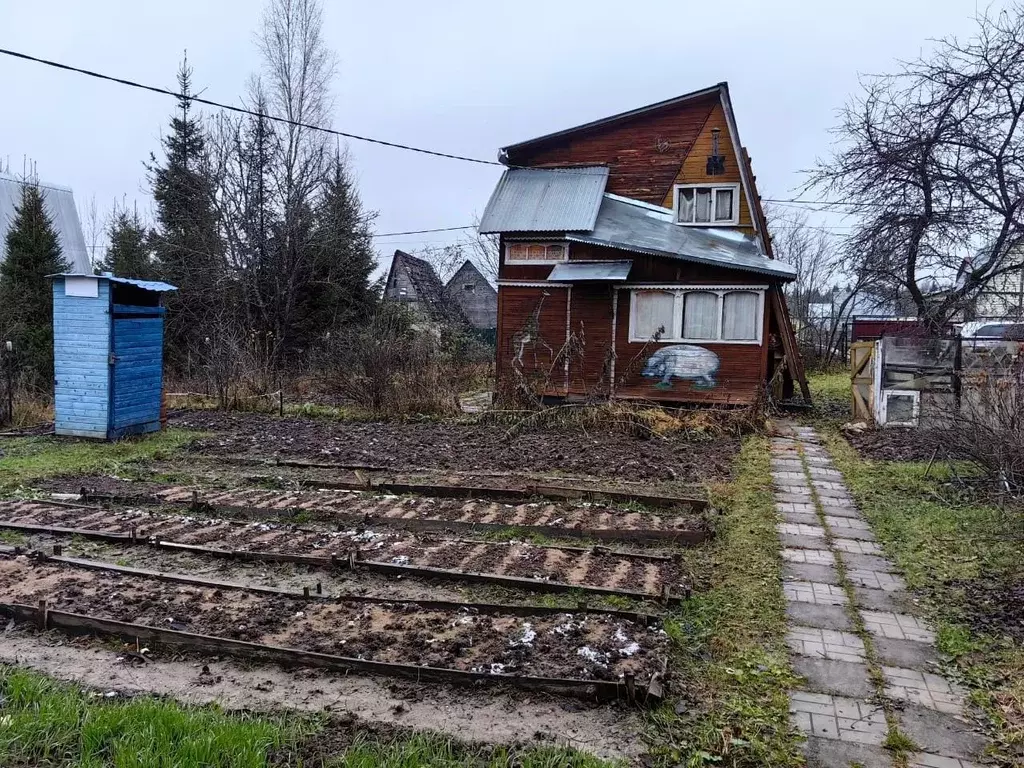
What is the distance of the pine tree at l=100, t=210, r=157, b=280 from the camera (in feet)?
86.6

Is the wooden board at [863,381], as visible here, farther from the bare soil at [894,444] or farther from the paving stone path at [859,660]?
the paving stone path at [859,660]

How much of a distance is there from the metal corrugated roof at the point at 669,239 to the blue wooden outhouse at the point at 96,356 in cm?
867

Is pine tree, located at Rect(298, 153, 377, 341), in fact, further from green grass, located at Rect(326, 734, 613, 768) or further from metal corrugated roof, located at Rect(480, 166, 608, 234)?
green grass, located at Rect(326, 734, 613, 768)

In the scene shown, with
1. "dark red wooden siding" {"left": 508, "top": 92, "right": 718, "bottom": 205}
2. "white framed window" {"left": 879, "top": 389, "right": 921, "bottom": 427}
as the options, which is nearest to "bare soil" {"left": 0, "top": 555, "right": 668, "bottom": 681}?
"white framed window" {"left": 879, "top": 389, "right": 921, "bottom": 427}

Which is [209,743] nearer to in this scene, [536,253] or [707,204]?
[536,253]

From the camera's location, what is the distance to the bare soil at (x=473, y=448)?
31.0 feet

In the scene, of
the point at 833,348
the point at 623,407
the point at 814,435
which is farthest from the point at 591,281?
the point at 833,348

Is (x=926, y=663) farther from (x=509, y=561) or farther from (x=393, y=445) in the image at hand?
(x=393, y=445)

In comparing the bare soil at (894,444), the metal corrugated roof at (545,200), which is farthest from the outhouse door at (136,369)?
the bare soil at (894,444)

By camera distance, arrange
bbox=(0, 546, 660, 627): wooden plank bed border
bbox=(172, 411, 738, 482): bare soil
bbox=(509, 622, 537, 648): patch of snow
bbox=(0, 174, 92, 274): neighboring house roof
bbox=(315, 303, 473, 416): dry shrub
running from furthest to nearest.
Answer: bbox=(0, 174, 92, 274): neighboring house roof
bbox=(315, 303, 473, 416): dry shrub
bbox=(172, 411, 738, 482): bare soil
bbox=(0, 546, 660, 627): wooden plank bed border
bbox=(509, 622, 537, 648): patch of snow

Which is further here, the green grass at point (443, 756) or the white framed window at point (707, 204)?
the white framed window at point (707, 204)

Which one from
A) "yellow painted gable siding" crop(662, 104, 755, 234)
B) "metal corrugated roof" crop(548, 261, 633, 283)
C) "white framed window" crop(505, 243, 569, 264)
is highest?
"yellow painted gable siding" crop(662, 104, 755, 234)

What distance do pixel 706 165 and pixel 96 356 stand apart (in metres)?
12.8

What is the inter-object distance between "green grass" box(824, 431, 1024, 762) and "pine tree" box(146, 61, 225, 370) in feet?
70.1
